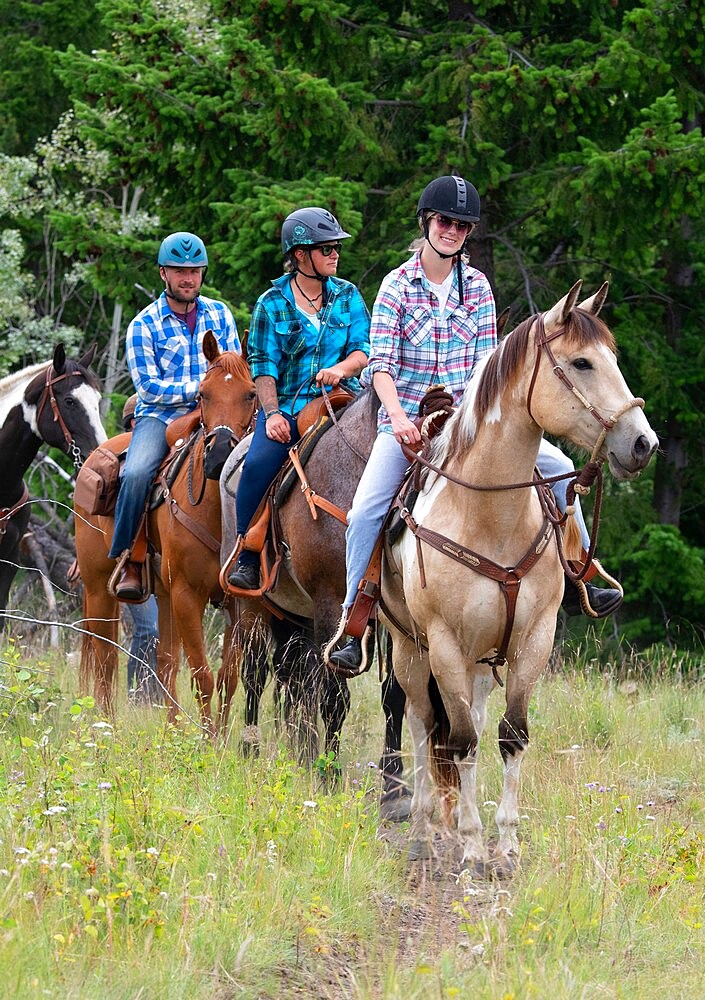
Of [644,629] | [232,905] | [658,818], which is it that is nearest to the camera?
[232,905]

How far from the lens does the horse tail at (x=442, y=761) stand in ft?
20.7

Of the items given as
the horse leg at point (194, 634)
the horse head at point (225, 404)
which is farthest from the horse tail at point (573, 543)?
the horse leg at point (194, 634)

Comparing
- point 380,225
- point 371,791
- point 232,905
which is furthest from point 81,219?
point 232,905

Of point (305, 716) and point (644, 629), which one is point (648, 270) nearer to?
point (644, 629)

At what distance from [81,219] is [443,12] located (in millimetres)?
4164

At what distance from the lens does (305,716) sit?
7.41 m

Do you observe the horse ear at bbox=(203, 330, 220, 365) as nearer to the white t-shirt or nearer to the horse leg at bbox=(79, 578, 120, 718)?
the horse leg at bbox=(79, 578, 120, 718)

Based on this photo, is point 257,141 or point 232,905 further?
point 257,141

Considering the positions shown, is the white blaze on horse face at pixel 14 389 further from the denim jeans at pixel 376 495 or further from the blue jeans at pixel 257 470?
the denim jeans at pixel 376 495

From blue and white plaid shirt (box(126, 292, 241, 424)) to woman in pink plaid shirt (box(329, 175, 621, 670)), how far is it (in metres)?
2.24

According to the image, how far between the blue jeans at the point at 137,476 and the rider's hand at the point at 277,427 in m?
1.56

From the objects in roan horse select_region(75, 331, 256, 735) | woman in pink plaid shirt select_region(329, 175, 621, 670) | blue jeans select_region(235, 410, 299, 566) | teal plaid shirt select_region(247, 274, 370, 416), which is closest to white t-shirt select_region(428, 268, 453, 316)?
woman in pink plaid shirt select_region(329, 175, 621, 670)

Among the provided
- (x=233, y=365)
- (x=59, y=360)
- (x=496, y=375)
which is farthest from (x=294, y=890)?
(x=59, y=360)

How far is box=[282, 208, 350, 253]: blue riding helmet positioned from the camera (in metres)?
7.45
